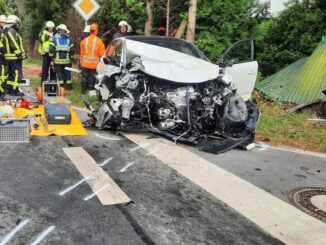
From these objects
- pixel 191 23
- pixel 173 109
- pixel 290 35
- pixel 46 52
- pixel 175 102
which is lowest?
pixel 173 109

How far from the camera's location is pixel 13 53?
11305 mm

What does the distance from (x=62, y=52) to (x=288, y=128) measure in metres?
6.63

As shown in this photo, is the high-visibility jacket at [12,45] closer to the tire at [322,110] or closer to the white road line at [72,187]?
the white road line at [72,187]

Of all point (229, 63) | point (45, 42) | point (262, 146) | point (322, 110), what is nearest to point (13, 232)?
point (262, 146)

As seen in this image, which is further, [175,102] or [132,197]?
[175,102]

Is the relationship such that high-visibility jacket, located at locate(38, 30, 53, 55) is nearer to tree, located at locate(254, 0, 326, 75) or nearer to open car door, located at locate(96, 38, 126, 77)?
open car door, located at locate(96, 38, 126, 77)

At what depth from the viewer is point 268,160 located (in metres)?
6.56

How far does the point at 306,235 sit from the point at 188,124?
11.3 feet

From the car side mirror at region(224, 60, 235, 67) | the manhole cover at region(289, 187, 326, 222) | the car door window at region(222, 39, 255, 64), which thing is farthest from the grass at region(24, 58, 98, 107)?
the manhole cover at region(289, 187, 326, 222)

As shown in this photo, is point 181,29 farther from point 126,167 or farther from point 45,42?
point 126,167

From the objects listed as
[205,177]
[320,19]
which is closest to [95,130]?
[205,177]

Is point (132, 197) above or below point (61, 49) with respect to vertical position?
below

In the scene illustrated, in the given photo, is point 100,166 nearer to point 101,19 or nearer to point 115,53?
point 115,53

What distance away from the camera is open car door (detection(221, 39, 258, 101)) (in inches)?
333
